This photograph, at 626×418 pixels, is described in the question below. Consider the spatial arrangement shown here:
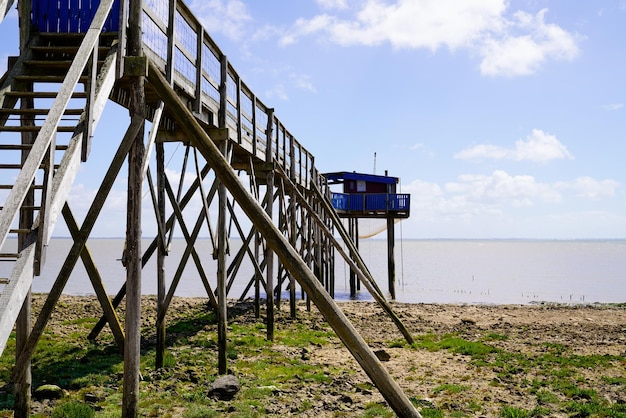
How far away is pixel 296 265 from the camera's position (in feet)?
18.3

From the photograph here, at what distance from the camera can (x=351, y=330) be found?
17.9 feet

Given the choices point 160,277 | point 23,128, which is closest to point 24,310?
point 23,128

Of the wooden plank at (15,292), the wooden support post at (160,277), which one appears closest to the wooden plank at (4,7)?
the wooden plank at (15,292)

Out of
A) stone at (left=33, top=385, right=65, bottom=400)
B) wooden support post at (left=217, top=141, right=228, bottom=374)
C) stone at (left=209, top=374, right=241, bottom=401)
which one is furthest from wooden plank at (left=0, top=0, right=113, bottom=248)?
stone at (left=209, top=374, right=241, bottom=401)

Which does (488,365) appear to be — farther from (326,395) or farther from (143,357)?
(143,357)

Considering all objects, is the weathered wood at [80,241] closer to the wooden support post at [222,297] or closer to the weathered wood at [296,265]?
the weathered wood at [296,265]

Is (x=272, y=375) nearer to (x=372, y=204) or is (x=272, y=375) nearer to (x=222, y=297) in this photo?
(x=222, y=297)

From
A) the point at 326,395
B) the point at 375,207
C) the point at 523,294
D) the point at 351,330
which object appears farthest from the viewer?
the point at 523,294

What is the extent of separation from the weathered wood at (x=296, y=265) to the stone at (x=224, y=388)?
3.04 metres

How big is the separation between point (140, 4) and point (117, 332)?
449cm

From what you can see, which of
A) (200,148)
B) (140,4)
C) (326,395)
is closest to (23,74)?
(140,4)

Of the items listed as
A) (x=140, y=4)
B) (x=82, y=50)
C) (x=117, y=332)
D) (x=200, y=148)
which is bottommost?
(x=117, y=332)

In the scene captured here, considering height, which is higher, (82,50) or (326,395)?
(82,50)

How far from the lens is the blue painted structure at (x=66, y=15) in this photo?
20.3 ft
